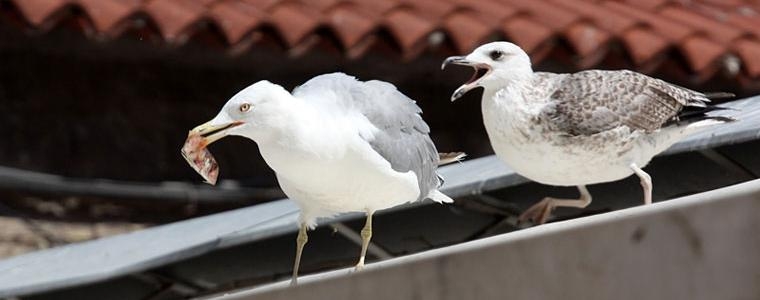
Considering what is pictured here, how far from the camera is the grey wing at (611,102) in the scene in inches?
Result: 193

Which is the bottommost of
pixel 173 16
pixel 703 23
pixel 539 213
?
pixel 703 23

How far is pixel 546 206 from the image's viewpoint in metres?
5.09

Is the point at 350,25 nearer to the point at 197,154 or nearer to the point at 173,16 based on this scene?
the point at 173,16

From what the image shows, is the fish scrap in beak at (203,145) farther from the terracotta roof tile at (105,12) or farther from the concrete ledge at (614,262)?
the terracotta roof tile at (105,12)

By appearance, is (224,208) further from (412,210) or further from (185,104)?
(412,210)

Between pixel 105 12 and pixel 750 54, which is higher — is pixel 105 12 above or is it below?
above

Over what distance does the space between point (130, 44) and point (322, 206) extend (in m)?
2.75

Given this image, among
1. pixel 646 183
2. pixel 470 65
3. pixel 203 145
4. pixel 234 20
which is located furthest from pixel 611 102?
pixel 234 20

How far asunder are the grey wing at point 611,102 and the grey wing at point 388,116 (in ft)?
1.22

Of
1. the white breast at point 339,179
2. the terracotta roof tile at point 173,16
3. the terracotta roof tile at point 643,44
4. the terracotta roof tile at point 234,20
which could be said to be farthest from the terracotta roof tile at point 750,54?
the white breast at point 339,179

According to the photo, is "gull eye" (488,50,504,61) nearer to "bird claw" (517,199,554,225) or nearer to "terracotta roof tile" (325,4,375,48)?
"bird claw" (517,199,554,225)

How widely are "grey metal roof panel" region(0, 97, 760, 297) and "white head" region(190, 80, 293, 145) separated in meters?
1.12

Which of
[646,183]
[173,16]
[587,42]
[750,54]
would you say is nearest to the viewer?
[646,183]

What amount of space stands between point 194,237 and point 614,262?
11.1 feet
